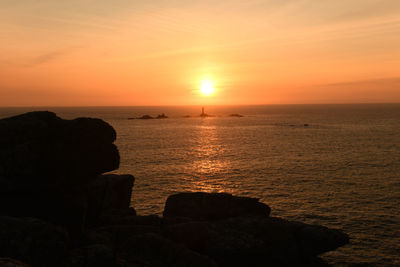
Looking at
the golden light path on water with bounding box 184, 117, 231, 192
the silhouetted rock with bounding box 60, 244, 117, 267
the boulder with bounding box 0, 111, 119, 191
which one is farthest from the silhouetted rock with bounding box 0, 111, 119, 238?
the golden light path on water with bounding box 184, 117, 231, 192

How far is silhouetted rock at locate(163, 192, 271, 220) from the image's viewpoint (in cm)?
2631

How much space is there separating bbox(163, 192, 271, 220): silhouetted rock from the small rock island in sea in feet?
9.18

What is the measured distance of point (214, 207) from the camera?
26.5 m

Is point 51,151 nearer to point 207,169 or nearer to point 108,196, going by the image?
point 108,196

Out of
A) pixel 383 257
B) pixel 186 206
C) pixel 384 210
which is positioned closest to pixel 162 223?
pixel 186 206

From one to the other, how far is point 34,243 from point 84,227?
17.3 feet

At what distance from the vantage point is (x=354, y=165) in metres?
60.3

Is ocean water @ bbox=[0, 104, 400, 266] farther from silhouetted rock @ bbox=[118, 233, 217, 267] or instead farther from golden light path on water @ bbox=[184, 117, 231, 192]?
silhouetted rock @ bbox=[118, 233, 217, 267]

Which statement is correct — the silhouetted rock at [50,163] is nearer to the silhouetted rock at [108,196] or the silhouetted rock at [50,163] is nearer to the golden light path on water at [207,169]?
the silhouetted rock at [108,196]

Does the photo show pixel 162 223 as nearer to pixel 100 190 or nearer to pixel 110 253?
pixel 100 190

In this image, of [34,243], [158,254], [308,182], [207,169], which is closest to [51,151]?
[34,243]

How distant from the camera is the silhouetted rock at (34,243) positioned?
13594 millimetres

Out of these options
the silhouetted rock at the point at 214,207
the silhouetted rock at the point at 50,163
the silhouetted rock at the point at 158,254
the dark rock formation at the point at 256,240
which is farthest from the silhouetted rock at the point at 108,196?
the silhouetted rock at the point at 158,254

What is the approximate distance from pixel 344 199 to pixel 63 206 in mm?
32811
